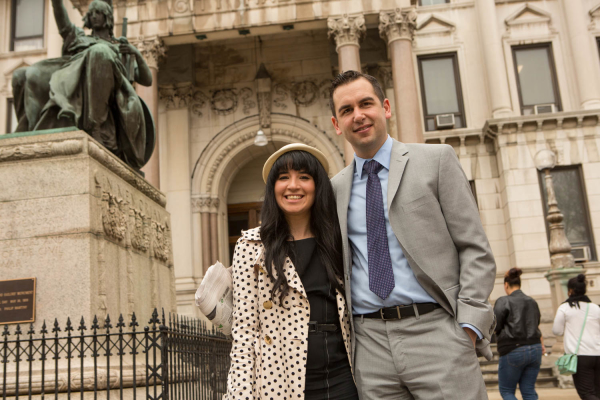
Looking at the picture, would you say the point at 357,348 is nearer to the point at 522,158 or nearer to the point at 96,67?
the point at 96,67

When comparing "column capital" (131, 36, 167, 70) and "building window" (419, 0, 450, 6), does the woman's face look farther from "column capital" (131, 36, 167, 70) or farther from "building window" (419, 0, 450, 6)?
"building window" (419, 0, 450, 6)

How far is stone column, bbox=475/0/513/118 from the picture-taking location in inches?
794

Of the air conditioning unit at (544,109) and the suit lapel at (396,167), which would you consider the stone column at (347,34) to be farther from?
the suit lapel at (396,167)

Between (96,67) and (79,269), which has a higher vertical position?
(96,67)

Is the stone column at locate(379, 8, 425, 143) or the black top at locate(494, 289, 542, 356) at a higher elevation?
the stone column at locate(379, 8, 425, 143)

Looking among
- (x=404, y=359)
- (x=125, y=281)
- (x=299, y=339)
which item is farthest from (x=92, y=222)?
(x=404, y=359)

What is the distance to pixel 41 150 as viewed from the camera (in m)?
5.75

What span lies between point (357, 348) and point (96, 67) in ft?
16.9

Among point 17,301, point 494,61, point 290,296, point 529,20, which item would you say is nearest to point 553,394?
point 17,301

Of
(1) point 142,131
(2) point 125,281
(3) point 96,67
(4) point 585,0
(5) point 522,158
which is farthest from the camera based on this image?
(4) point 585,0

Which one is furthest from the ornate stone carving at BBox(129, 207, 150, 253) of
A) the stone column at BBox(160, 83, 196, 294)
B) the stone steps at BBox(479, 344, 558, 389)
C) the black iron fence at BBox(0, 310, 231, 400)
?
the stone column at BBox(160, 83, 196, 294)

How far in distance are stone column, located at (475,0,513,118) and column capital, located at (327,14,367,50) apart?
5.06m

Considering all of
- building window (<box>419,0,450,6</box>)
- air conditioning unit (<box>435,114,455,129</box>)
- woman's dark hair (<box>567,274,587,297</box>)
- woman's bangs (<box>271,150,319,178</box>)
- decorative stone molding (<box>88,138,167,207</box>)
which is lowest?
woman's dark hair (<box>567,274,587,297</box>)

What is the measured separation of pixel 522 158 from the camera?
19.6m
